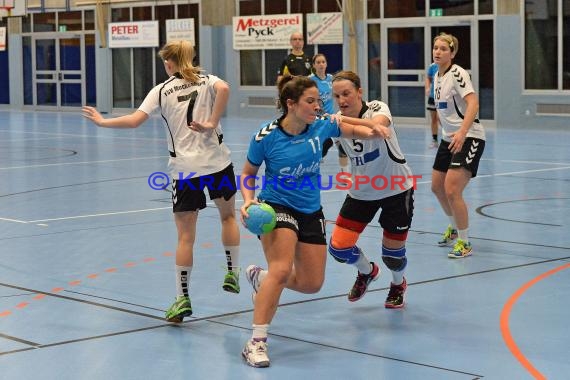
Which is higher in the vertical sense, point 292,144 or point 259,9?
point 259,9

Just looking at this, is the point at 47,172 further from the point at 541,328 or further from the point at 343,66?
the point at 343,66

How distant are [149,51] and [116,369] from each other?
2923 centimetres

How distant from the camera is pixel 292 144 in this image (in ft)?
20.9

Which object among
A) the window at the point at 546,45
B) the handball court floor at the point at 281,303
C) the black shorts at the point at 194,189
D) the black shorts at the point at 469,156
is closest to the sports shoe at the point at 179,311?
the handball court floor at the point at 281,303

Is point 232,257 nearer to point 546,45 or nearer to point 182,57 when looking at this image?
point 182,57

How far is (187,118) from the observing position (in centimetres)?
722

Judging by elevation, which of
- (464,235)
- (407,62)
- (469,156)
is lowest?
(464,235)

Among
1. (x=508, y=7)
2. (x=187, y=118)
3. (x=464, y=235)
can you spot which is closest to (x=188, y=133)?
(x=187, y=118)

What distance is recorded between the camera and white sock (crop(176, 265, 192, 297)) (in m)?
7.05

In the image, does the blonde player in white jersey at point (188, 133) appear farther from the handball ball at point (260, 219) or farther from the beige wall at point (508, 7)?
the beige wall at point (508, 7)

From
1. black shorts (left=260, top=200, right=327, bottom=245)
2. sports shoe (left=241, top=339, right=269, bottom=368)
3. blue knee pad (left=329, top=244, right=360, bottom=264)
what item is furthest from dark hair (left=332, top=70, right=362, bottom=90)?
sports shoe (left=241, top=339, right=269, bottom=368)

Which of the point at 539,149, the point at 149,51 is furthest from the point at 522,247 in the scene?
the point at 149,51

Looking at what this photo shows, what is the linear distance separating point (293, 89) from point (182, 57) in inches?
48.1

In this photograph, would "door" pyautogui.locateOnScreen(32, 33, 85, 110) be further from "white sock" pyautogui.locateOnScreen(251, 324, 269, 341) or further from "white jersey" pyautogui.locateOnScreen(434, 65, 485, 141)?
"white sock" pyautogui.locateOnScreen(251, 324, 269, 341)
